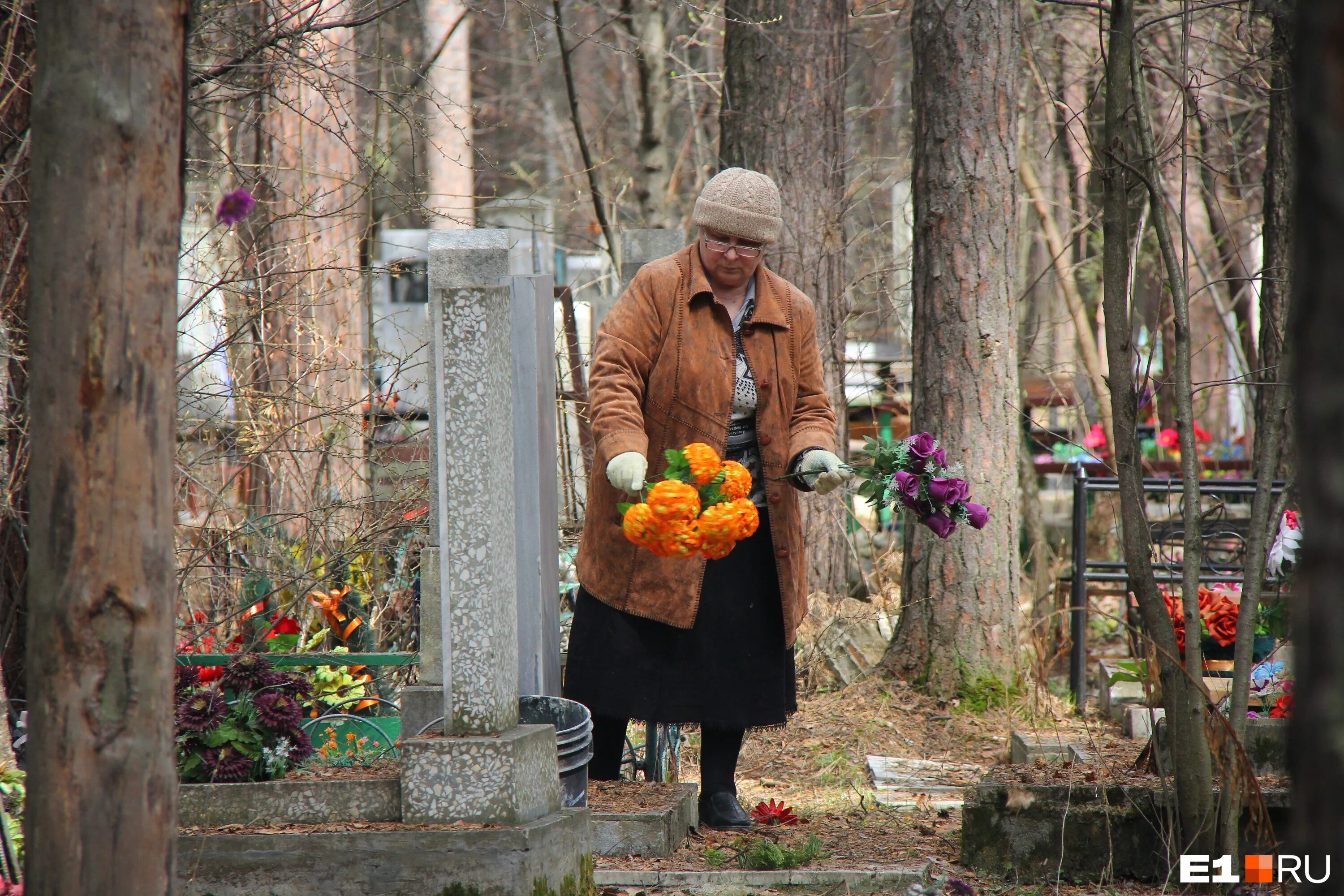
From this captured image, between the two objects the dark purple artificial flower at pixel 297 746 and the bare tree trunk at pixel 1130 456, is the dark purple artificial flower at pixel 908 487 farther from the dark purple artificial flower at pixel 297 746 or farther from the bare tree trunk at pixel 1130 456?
the dark purple artificial flower at pixel 297 746

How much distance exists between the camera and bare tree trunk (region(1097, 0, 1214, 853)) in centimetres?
337

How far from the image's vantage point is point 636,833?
3.89 metres

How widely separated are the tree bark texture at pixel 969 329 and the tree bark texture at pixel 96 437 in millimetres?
4940

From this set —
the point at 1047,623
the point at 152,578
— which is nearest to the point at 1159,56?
the point at 1047,623

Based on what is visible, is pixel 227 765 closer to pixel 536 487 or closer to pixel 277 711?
pixel 277 711

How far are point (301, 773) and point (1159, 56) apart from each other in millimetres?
10884

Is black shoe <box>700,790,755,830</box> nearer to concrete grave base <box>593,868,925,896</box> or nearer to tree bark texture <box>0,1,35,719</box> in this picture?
concrete grave base <box>593,868,925,896</box>

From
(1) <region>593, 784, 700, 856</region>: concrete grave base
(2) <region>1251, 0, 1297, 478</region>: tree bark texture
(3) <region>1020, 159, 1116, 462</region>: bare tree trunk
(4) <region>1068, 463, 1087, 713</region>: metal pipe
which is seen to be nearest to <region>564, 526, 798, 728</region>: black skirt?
(1) <region>593, 784, 700, 856</region>: concrete grave base

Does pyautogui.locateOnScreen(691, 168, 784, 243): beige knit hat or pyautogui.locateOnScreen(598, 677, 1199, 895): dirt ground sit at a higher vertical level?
pyautogui.locateOnScreen(691, 168, 784, 243): beige knit hat

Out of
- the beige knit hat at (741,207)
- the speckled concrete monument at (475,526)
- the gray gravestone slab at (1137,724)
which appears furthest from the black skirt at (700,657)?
the gray gravestone slab at (1137,724)

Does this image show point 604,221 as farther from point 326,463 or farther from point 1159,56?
point 1159,56

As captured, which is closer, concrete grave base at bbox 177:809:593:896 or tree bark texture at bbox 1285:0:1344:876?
tree bark texture at bbox 1285:0:1344:876

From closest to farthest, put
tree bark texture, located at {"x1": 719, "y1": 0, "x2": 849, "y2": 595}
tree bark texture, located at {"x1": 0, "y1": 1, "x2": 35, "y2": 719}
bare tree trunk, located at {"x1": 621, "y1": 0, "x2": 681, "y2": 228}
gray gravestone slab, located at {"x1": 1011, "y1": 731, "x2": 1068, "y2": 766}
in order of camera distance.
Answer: tree bark texture, located at {"x1": 0, "y1": 1, "x2": 35, "y2": 719} < gray gravestone slab, located at {"x1": 1011, "y1": 731, "x2": 1068, "y2": 766} < tree bark texture, located at {"x1": 719, "y1": 0, "x2": 849, "y2": 595} < bare tree trunk, located at {"x1": 621, "y1": 0, "x2": 681, "y2": 228}

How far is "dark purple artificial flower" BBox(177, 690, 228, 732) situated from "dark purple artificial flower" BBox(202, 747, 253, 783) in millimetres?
70
